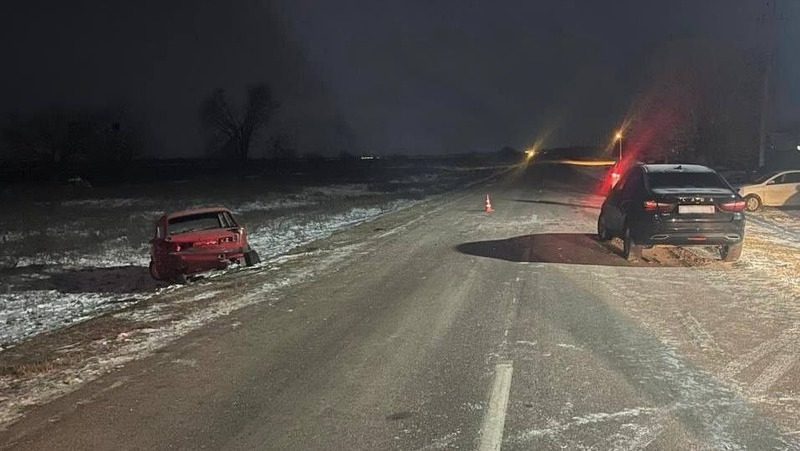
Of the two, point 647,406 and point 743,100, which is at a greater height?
point 743,100

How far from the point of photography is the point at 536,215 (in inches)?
920

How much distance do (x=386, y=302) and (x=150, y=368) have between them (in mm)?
3724

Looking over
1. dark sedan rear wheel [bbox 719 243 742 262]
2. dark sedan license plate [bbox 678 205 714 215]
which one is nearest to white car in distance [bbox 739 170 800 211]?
dark sedan rear wheel [bbox 719 243 742 262]

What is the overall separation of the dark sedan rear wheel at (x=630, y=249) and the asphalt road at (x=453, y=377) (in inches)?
60.4

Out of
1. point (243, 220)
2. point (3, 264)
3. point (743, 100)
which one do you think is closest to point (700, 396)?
point (3, 264)

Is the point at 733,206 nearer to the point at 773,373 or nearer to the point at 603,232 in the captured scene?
the point at 603,232

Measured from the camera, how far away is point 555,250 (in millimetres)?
14547

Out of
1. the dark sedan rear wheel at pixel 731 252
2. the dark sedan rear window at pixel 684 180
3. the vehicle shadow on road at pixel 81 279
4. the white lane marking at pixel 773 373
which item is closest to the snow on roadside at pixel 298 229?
the vehicle shadow on road at pixel 81 279

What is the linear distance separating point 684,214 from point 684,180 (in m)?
1.17

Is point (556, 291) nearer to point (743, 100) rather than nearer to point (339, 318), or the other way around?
point (339, 318)

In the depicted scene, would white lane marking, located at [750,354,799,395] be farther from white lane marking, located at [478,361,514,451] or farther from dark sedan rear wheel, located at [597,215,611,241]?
dark sedan rear wheel, located at [597,215,611,241]

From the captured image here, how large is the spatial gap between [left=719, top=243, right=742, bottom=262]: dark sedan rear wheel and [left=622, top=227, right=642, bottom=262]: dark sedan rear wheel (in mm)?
1432

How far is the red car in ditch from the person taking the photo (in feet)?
41.3

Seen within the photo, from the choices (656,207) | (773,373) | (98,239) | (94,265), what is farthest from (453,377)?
(98,239)
